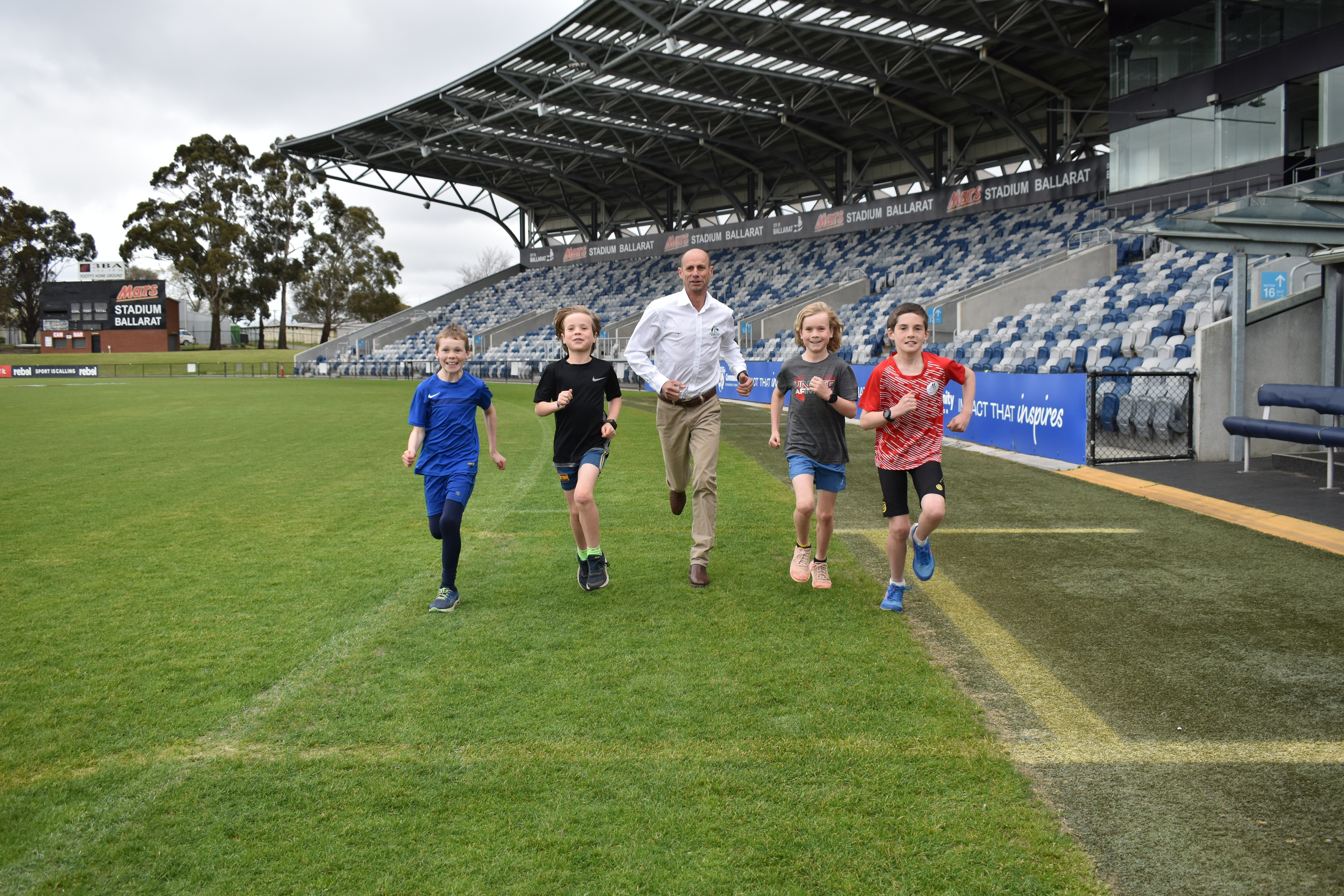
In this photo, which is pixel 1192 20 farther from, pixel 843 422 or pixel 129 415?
pixel 129 415

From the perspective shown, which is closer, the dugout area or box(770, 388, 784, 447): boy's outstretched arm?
the dugout area

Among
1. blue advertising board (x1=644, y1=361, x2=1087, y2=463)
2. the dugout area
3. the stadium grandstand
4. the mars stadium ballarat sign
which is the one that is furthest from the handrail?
the dugout area

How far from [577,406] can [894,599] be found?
7.42ft

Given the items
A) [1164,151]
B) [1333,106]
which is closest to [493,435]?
[1333,106]

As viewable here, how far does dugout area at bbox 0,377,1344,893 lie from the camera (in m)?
2.78

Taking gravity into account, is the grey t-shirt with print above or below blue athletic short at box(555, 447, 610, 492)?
above

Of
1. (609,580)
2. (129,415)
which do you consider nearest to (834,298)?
(129,415)

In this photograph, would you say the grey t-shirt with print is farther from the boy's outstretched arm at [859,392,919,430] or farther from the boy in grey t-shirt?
the boy's outstretched arm at [859,392,919,430]

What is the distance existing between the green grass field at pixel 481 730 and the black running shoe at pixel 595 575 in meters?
0.14

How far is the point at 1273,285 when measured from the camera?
12.0 metres

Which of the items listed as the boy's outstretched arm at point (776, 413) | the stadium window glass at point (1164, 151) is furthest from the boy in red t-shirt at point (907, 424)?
the stadium window glass at point (1164, 151)

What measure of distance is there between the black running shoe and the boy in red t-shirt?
1756mm

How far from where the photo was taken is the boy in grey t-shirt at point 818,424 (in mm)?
5652

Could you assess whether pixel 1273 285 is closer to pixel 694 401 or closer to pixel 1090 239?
pixel 694 401
